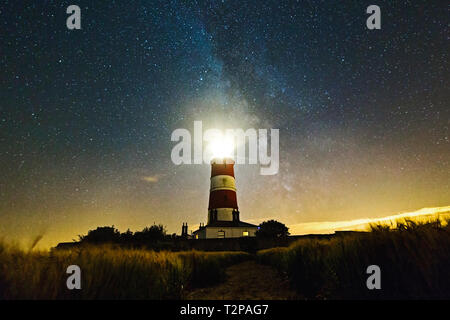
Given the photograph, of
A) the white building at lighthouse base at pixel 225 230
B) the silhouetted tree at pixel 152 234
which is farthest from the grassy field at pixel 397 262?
the white building at lighthouse base at pixel 225 230

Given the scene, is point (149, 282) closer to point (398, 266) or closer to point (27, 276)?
point (27, 276)

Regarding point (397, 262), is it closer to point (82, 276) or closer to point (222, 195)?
point (82, 276)

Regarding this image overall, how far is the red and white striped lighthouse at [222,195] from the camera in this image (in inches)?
1598

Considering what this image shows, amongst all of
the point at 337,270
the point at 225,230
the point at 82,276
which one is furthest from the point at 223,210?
the point at 82,276

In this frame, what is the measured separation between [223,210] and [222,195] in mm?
2659

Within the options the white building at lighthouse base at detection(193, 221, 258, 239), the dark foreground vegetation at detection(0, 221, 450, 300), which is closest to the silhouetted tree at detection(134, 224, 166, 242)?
the white building at lighthouse base at detection(193, 221, 258, 239)

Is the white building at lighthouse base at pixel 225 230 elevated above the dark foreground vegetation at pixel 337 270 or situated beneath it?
situated beneath

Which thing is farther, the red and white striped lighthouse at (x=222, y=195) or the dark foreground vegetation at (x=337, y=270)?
the red and white striped lighthouse at (x=222, y=195)

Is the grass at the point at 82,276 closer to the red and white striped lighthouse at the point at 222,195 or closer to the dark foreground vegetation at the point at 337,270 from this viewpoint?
the dark foreground vegetation at the point at 337,270

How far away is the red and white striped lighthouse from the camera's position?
40594 mm

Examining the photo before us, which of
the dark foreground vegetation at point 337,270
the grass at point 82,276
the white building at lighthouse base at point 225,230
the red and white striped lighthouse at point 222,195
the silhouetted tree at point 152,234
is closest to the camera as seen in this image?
the grass at point 82,276

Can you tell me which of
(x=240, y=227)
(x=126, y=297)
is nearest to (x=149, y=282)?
(x=126, y=297)
